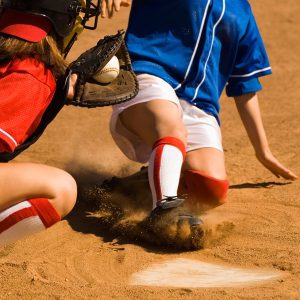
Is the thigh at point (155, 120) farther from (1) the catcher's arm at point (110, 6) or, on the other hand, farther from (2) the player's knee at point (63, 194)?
(2) the player's knee at point (63, 194)

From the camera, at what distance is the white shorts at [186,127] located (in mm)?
4207

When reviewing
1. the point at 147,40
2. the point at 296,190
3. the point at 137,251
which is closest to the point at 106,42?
the point at 147,40

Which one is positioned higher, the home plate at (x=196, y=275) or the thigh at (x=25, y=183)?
the thigh at (x=25, y=183)

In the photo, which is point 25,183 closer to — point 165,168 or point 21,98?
point 21,98

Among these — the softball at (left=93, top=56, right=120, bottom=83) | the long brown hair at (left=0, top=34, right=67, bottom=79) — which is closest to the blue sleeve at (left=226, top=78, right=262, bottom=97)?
the softball at (left=93, top=56, right=120, bottom=83)

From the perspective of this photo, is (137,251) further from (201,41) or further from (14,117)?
(201,41)

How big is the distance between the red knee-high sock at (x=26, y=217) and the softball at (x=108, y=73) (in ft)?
2.32

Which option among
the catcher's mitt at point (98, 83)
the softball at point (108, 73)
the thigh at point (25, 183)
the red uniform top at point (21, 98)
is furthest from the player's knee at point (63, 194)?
the softball at point (108, 73)

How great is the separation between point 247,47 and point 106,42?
1.14 metres

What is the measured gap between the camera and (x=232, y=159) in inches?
202

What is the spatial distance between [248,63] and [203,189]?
2.79ft

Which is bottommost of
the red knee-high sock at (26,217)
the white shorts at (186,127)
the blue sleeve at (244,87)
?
the white shorts at (186,127)

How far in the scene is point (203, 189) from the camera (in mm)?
4137

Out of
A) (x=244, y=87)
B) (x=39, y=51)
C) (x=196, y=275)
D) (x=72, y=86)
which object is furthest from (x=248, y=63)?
(x=39, y=51)
